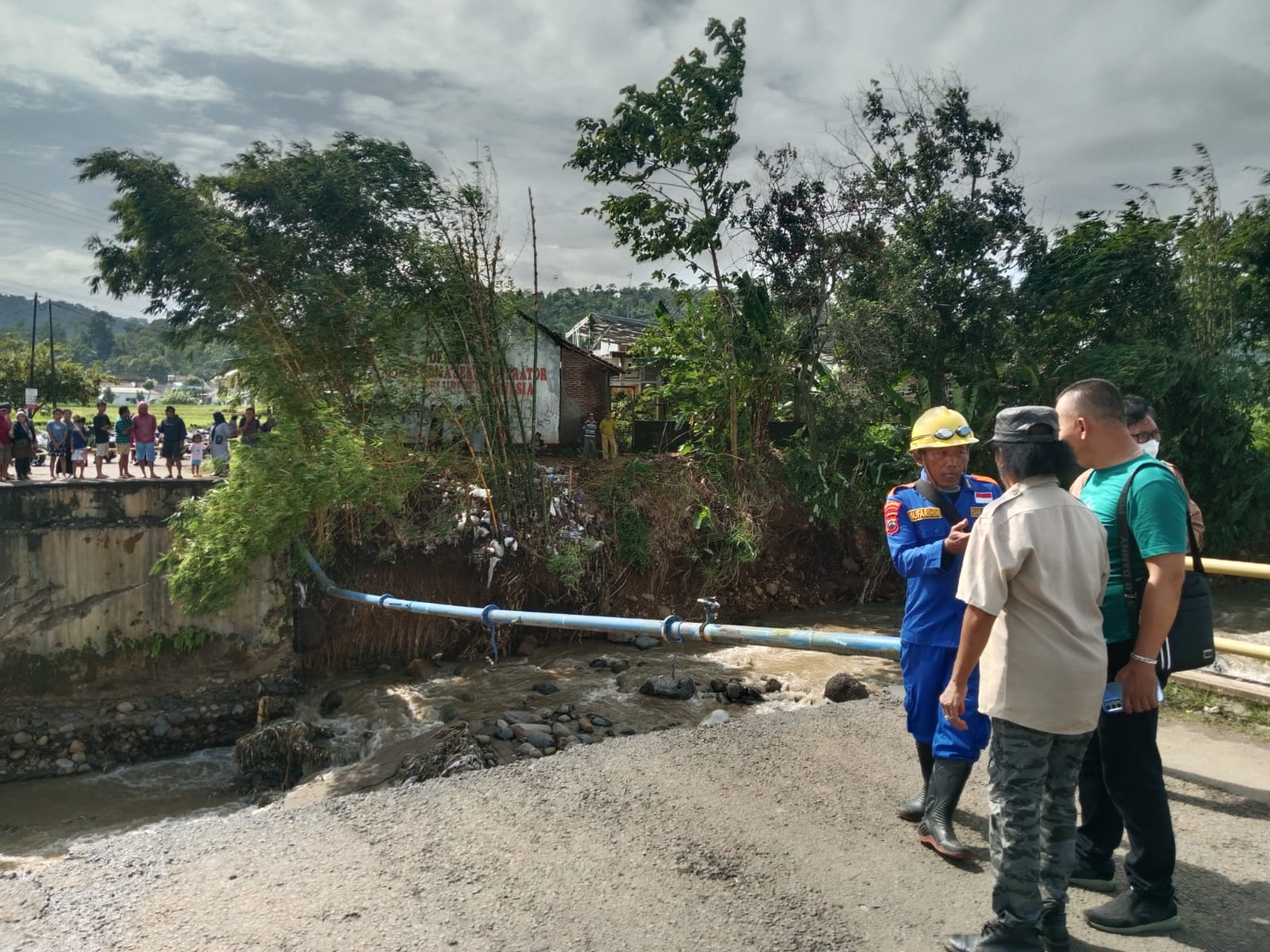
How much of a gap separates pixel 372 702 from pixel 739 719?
5.81m

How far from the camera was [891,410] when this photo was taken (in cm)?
1424

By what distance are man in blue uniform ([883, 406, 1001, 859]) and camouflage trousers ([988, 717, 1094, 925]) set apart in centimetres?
56

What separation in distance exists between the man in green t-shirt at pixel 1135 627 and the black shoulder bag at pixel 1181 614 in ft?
0.05

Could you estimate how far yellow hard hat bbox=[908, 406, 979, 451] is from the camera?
11.1 ft

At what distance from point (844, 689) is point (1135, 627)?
5.11 meters

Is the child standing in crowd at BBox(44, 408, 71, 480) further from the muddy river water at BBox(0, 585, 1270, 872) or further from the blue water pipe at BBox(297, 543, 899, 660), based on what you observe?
the blue water pipe at BBox(297, 543, 899, 660)

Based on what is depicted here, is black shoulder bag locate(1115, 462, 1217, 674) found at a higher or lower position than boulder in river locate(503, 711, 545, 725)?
higher

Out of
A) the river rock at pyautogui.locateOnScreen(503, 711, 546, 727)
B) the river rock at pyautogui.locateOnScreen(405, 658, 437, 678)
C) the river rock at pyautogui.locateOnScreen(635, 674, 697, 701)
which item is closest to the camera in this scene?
→ the river rock at pyautogui.locateOnScreen(503, 711, 546, 727)

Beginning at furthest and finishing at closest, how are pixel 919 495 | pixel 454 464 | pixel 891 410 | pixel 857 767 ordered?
pixel 891 410
pixel 454 464
pixel 857 767
pixel 919 495

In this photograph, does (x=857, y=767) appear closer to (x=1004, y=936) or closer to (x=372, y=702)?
(x=1004, y=936)

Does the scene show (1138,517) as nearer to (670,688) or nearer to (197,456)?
(670,688)

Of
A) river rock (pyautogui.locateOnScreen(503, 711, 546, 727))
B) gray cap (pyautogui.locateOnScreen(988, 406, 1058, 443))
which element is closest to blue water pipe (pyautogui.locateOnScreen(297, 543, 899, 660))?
gray cap (pyautogui.locateOnScreen(988, 406, 1058, 443))

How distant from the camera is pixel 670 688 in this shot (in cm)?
898

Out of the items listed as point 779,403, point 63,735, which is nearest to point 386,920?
point 63,735
